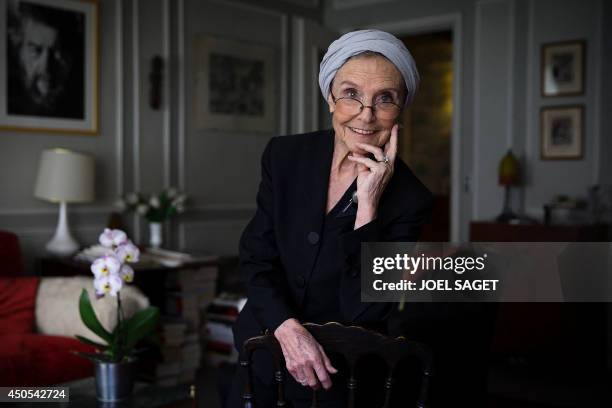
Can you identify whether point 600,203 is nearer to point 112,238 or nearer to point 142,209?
point 142,209

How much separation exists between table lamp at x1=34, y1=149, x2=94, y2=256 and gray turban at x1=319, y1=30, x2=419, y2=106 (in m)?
2.84

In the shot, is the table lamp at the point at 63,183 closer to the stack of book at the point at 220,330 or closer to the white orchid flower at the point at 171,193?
the white orchid flower at the point at 171,193

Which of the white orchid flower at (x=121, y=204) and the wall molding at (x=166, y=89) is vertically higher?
the wall molding at (x=166, y=89)

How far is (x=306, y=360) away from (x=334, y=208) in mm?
351

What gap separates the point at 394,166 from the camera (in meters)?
1.39

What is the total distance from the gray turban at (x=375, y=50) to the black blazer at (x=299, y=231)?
19 centimetres

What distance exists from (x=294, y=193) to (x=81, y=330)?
199 centimetres

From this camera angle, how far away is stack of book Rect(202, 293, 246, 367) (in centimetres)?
408

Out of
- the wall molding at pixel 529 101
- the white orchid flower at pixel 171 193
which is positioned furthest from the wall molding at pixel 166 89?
the wall molding at pixel 529 101

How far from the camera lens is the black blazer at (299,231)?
1.30m

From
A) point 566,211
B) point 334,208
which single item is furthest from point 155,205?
point 334,208

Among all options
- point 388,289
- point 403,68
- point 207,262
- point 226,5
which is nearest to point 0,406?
point 388,289

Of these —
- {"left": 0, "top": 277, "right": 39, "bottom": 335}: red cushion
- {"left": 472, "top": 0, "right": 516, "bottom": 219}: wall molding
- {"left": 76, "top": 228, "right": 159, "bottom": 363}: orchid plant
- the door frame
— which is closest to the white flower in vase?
{"left": 0, "top": 277, "right": 39, "bottom": 335}: red cushion

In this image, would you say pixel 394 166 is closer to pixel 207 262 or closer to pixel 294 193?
pixel 294 193
